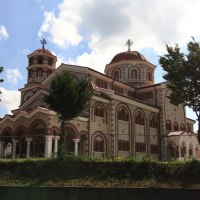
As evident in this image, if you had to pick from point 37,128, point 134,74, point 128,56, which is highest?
point 128,56

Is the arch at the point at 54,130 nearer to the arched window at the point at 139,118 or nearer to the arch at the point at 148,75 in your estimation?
the arched window at the point at 139,118

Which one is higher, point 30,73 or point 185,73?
point 30,73

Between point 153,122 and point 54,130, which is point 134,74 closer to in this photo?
point 153,122

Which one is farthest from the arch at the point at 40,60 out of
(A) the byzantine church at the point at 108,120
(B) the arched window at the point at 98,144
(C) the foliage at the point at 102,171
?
(C) the foliage at the point at 102,171

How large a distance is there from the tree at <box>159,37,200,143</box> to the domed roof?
3238 centimetres

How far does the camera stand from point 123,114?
41156 mm

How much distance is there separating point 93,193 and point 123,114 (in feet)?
80.8

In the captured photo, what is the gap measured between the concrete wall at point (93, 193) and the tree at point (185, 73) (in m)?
6.08

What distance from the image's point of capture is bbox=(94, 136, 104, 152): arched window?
3678cm

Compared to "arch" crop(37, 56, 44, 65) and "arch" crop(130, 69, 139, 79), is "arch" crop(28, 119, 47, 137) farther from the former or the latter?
"arch" crop(130, 69, 139, 79)

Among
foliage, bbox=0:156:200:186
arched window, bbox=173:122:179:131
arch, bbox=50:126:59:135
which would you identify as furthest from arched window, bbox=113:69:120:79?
foliage, bbox=0:156:200:186

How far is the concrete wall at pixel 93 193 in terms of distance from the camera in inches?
652

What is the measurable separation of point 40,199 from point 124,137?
2413 cm

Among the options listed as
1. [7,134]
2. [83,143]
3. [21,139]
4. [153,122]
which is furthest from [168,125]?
[7,134]
